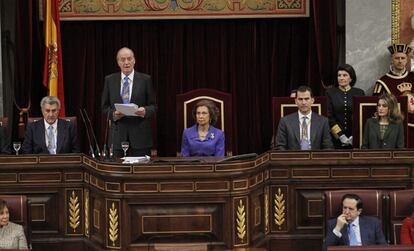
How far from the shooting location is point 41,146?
24.8 ft

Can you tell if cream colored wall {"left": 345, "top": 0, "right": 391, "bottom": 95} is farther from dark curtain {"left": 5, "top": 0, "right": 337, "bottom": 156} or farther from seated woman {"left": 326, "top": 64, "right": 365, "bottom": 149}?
seated woman {"left": 326, "top": 64, "right": 365, "bottom": 149}

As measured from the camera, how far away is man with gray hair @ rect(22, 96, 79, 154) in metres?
7.55

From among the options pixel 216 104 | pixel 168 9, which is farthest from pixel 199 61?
pixel 216 104

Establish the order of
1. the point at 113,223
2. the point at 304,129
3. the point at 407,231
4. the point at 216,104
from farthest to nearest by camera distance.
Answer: the point at 216,104, the point at 304,129, the point at 113,223, the point at 407,231

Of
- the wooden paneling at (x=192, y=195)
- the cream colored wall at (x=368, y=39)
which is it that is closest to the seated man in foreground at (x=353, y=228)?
the wooden paneling at (x=192, y=195)

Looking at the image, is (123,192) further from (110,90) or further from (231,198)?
(110,90)

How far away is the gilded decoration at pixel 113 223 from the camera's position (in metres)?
6.91

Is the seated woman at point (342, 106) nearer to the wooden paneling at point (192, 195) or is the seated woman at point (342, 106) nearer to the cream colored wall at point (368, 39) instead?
the cream colored wall at point (368, 39)

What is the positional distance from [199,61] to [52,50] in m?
1.79

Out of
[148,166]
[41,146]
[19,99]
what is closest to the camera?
[148,166]

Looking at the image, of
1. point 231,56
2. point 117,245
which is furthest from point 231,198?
point 231,56

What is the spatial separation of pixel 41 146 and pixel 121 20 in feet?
9.11

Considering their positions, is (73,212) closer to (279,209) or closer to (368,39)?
(279,209)

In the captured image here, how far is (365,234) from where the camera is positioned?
21.5 ft
